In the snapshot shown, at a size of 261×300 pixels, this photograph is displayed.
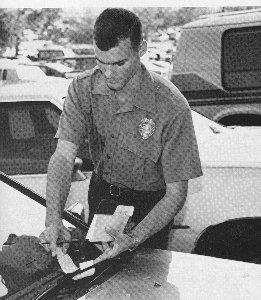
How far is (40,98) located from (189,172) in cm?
102

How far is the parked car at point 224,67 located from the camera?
11.6ft

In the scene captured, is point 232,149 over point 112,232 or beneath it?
beneath

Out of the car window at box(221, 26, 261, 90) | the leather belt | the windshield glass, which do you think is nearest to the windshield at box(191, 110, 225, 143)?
the windshield glass

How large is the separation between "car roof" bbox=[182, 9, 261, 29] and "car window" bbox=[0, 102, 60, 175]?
1.71 metres

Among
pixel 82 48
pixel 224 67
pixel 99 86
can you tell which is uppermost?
pixel 99 86

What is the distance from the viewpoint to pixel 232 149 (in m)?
2.28

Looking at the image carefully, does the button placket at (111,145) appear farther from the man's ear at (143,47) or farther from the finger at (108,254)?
the finger at (108,254)

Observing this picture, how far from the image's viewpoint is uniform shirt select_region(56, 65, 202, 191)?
5.24 ft

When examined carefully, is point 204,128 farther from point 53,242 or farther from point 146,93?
point 53,242

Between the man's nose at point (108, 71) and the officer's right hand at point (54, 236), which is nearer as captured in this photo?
the officer's right hand at point (54, 236)

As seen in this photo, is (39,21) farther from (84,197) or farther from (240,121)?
(240,121)

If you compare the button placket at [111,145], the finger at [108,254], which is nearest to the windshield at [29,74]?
the button placket at [111,145]

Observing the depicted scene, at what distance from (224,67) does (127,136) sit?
2.05 m

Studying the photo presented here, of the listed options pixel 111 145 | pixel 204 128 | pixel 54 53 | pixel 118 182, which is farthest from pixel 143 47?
pixel 54 53
